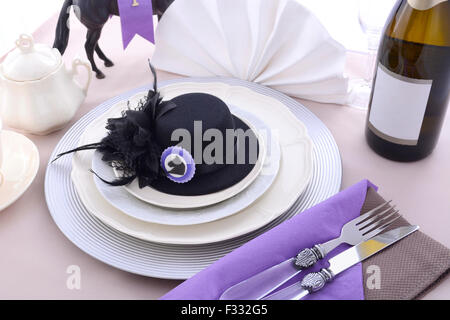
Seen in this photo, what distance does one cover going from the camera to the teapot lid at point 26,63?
62 centimetres

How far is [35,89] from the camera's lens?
0.62 m

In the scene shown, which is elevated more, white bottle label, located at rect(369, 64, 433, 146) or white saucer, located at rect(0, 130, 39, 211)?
white bottle label, located at rect(369, 64, 433, 146)

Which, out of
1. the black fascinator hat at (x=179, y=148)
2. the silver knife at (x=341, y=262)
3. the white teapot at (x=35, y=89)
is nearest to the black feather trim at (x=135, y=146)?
the black fascinator hat at (x=179, y=148)

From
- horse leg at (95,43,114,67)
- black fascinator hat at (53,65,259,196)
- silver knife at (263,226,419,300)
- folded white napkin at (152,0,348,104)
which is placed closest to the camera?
silver knife at (263,226,419,300)

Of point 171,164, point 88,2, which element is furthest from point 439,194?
point 88,2

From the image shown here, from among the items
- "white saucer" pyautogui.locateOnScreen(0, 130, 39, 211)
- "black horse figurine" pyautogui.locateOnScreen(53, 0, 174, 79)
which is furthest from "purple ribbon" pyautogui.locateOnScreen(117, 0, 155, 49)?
"white saucer" pyautogui.locateOnScreen(0, 130, 39, 211)

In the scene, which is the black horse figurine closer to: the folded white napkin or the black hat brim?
the folded white napkin

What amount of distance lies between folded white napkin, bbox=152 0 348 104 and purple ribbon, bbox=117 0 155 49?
0.08 feet

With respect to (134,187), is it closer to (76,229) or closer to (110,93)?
(76,229)

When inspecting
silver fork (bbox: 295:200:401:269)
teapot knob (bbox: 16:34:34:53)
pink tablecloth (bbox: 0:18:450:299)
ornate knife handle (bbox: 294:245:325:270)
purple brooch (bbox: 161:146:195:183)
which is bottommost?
pink tablecloth (bbox: 0:18:450:299)

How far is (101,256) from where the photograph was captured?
485 mm

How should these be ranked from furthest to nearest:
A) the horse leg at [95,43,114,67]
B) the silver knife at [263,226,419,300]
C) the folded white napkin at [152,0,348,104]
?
the horse leg at [95,43,114,67]
the folded white napkin at [152,0,348,104]
the silver knife at [263,226,419,300]

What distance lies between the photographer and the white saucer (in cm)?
56
